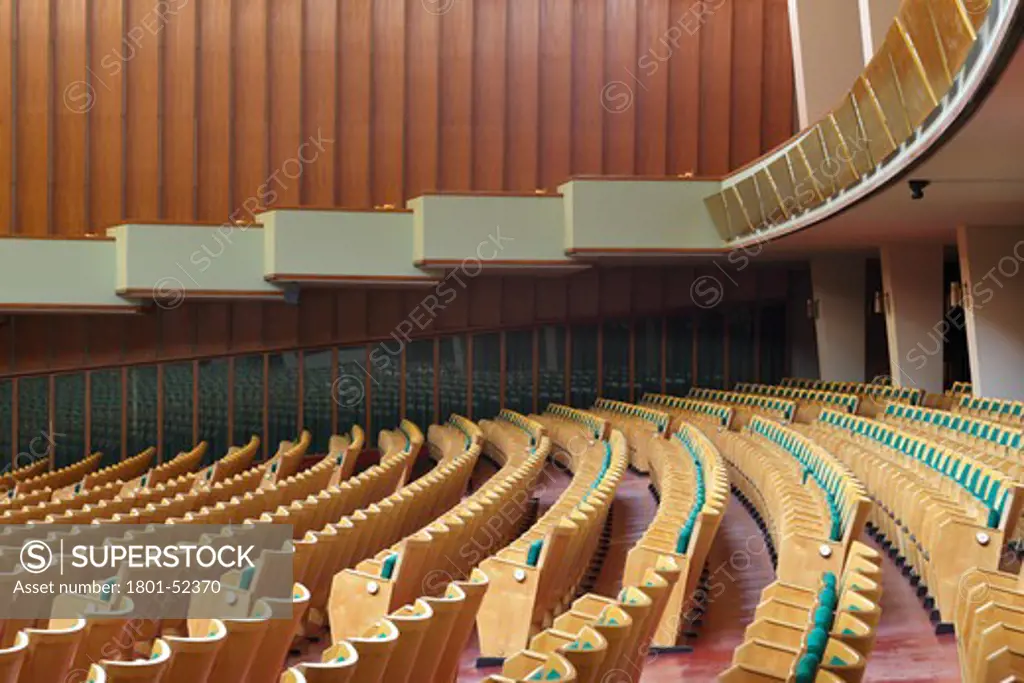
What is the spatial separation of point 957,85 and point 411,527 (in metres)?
1.71

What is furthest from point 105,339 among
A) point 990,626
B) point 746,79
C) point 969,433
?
point 990,626

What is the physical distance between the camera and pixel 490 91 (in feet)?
23.3

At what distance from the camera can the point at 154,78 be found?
22.2ft

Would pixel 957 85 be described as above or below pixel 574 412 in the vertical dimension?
above

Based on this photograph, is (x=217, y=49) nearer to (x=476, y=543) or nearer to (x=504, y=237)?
(x=504, y=237)

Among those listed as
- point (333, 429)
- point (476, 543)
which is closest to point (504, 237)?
point (333, 429)

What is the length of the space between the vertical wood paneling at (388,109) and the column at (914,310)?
2.69m

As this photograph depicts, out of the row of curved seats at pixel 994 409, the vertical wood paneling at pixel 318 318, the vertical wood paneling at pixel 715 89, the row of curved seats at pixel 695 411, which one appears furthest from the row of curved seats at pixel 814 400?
the vertical wood paneling at pixel 318 318

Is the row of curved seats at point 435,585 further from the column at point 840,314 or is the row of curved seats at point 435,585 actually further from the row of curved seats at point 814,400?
the column at point 840,314

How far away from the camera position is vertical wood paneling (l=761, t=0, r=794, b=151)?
7.28 metres

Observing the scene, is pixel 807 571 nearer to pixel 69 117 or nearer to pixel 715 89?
pixel 715 89

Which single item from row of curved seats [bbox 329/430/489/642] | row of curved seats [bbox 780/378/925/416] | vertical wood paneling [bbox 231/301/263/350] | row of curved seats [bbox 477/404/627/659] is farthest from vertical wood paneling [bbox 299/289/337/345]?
row of curved seats [bbox 329/430/489/642]

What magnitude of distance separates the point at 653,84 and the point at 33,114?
11.1ft

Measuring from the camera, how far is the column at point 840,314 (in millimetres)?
6559
